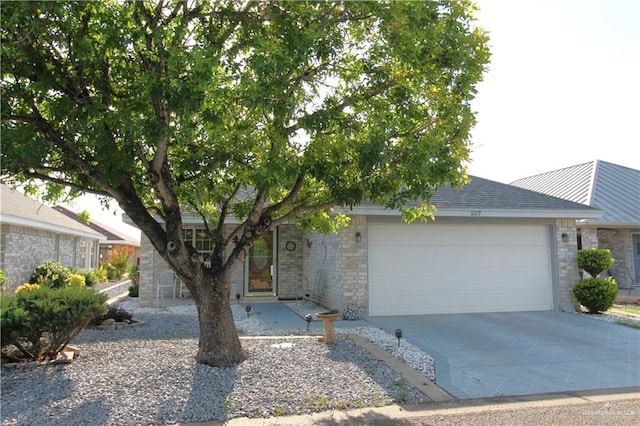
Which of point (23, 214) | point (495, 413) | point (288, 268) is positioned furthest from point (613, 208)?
point (23, 214)

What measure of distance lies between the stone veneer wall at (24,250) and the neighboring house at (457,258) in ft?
17.8

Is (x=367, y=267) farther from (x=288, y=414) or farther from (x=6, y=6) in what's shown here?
(x=6, y=6)

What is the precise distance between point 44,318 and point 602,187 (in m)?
21.3

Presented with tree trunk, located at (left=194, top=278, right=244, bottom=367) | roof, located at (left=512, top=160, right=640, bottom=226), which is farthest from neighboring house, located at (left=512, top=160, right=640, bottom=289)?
tree trunk, located at (left=194, top=278, right=244, bottom=367)

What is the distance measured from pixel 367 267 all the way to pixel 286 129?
648cm

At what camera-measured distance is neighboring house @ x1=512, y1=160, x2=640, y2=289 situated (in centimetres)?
1803

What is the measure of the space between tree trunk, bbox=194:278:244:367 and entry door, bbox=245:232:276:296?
8.64 m

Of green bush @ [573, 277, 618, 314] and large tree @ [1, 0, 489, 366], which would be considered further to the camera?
green bush @ [573, 277, 618, 314]

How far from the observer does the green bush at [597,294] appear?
12500mm

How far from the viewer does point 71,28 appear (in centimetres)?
575

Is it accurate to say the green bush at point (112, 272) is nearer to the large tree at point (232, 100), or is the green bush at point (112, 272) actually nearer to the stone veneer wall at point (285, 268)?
the stone veneer wall at point (285, 268)

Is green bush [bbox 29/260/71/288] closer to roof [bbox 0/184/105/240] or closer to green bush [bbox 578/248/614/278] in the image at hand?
roof [bbox 0/184/105/240]

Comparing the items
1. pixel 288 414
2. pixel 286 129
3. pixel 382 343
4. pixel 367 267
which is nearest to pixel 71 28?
pixel 286 129

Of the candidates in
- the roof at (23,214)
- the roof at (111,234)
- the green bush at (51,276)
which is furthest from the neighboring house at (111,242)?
the green bush at (51,276)
